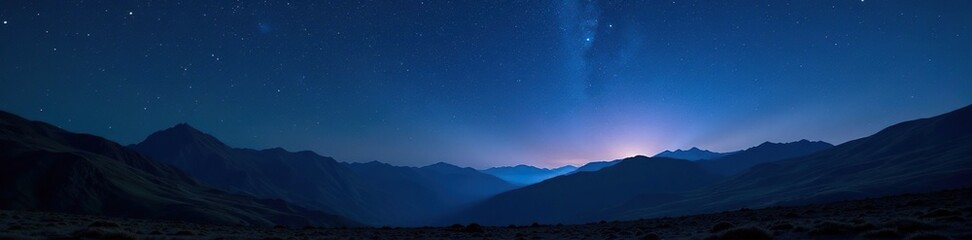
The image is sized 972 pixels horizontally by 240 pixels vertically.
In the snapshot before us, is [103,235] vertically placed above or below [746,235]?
above

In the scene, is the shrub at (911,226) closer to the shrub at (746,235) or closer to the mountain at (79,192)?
the shrub at (746,235)

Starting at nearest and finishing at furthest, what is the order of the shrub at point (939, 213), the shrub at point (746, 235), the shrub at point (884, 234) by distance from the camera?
the shrub at point (884, 234) → the shrub at point (746, 235) → the shrub at point (939, 213)

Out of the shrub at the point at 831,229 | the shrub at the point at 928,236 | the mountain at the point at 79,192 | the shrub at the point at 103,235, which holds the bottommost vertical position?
the shrub at the point at 831,229

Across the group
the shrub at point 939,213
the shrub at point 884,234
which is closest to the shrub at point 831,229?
the shrub at point 884,234

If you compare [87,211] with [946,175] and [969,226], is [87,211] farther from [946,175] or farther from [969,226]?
[946,175]

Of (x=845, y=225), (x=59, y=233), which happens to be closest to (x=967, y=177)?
(x=845, y=225)

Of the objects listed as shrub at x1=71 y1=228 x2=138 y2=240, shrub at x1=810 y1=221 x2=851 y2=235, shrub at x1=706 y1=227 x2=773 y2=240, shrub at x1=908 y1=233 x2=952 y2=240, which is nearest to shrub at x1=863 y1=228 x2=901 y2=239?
shrub at x1=908 y1=233 x2=952 y2=240

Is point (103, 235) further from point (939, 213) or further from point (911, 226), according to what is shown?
point (939, 213)

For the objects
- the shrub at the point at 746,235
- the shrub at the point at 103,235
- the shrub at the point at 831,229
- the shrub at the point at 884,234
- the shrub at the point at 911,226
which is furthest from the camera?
the shrub at the point at 103,235

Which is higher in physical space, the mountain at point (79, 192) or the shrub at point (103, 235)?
the mountain at point (79, 192)

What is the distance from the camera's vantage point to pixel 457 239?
2973 centimetres

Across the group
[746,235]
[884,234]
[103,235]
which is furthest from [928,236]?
[103,235]

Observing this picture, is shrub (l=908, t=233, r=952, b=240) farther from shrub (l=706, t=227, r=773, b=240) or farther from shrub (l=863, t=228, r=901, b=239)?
shrub (l=706, t=227, r=773, b=240)

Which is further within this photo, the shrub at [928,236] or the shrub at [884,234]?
the shrub at [884,234]
